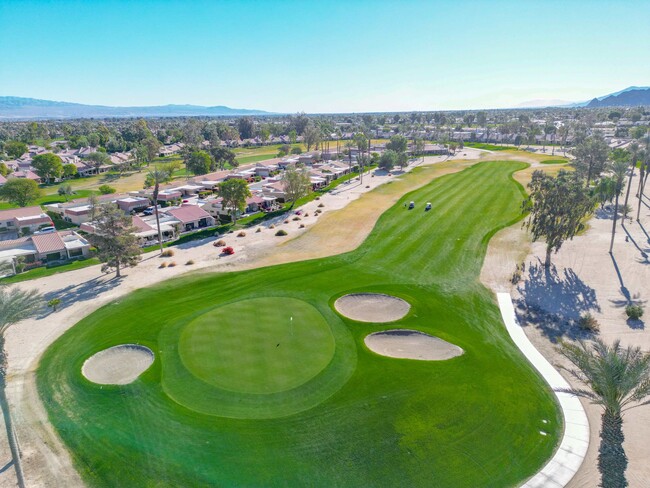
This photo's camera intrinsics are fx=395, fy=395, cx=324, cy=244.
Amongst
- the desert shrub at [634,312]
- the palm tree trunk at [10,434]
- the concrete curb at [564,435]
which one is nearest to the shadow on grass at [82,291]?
the palm tree trunk at [10,434]

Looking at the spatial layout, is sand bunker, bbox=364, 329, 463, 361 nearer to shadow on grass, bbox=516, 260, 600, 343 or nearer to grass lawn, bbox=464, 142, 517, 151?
shadow on grass, bbox=516, 260, 600, 343

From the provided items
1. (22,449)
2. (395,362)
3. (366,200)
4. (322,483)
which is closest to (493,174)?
(366,200)

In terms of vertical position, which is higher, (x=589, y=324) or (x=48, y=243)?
(x=48, y=243)

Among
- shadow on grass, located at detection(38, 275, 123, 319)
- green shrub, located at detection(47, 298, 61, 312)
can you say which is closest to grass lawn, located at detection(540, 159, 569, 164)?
shadow on grass, located at detection(38, 275, 123, 319)

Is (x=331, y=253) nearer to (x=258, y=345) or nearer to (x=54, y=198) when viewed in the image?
(x=258, y=345)

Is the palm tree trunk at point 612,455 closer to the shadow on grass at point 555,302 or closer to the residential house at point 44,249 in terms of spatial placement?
the shadow on grass at point 555,302

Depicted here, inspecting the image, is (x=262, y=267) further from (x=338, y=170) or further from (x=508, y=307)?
(x=338, y=170)

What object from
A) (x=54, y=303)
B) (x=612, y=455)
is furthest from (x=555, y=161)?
(x=54, y=303)
